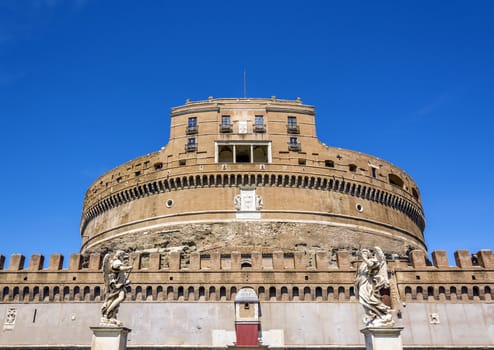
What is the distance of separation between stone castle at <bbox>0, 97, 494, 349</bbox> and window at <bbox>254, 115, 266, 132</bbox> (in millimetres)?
96

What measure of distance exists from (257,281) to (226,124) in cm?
1494

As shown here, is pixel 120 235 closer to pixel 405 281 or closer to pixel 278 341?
pixel 278 341

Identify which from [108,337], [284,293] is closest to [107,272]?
[108,337]

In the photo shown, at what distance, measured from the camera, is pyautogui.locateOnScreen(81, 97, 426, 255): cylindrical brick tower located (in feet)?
112

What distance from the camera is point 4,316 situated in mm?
25547

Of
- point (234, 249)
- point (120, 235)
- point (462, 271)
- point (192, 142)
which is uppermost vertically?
point (192, 142)

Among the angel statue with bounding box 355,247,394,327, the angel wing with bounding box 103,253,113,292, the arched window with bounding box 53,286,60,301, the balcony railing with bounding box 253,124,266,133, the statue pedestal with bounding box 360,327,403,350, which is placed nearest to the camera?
the statue pedestal with bounding box 360,327,403,350

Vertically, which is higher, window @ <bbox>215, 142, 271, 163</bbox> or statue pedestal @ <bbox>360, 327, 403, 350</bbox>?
window @ <bbox>215, 142, 271, 163</bbox>

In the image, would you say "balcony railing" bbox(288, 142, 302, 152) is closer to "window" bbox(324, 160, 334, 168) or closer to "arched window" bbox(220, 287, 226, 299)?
"window" bbox(324, 160, 334, 168)

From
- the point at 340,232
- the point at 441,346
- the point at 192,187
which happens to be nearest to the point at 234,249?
the point at 192,187

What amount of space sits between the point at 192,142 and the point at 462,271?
20548 mm

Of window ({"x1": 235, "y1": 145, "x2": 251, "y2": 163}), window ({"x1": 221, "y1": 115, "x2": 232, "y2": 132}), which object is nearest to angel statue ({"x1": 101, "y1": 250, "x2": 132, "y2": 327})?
window ({"x1": 235, "y1": 145, "x2": 251, "y2": 163})

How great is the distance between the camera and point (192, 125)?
37.3m

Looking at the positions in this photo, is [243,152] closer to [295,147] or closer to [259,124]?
[259,124]
